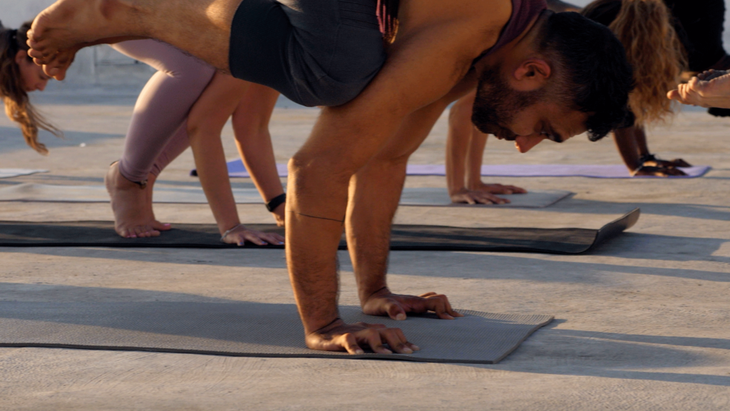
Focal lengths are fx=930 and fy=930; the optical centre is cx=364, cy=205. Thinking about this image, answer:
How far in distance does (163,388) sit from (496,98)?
1.02 m

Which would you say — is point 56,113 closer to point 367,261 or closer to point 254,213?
point 254,213

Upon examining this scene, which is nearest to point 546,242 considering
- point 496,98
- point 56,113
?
point 496,98

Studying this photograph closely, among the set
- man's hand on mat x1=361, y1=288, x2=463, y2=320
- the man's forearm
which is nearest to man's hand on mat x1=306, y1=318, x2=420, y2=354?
man's hand on mat x1=361, y1=288, x2=463, y2=320

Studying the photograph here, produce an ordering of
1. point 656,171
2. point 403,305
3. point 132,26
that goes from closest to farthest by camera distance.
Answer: point 132,26 → point 403,305 → point 656,171

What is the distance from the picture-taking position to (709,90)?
97.1 inches

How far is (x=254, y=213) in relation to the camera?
4.60m

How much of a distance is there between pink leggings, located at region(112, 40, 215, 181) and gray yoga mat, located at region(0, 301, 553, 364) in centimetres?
122

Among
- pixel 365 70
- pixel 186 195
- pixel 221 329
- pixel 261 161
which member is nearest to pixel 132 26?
pixel 365 70

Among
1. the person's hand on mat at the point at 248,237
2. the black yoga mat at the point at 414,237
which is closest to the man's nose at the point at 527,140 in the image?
the black yoga mat at the point at 414,237

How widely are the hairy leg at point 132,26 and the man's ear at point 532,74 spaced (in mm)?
682

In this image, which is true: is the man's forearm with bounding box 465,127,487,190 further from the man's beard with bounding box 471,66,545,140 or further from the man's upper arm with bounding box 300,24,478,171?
the man's upper arm with bounding box 300,24,478,171

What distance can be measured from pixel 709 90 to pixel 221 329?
143 cm

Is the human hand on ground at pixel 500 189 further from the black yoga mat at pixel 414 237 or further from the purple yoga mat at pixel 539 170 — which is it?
the black yoga mat at pixel 414 237

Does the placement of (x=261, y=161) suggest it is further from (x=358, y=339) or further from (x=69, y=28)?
(x=358, y=339)
